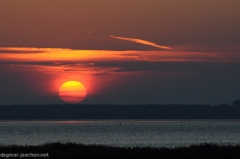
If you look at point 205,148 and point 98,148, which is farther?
point 98,148

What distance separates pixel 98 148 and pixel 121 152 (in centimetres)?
841

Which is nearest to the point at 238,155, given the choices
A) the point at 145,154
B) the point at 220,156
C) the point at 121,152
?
the point at 220,156

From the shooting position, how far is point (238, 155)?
4075cm

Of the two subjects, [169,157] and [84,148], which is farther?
[84,148]

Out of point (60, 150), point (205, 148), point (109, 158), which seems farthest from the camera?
point (60, 150)

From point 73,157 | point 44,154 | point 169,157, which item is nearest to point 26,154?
point 44,154

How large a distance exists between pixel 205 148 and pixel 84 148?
15.4m

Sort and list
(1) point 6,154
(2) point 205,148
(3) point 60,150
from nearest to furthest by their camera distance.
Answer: (1) point 6,154 → (2) point 205,148 → (3) point 60,150

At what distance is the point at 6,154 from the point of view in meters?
42.1

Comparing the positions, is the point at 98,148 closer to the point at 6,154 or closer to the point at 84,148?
the point at 84,148

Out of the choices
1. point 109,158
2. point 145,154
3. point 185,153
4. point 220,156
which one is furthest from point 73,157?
point 220,156

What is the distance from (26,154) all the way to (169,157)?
15471mm

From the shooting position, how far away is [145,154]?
134 feet

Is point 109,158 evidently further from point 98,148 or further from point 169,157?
point 98,148
